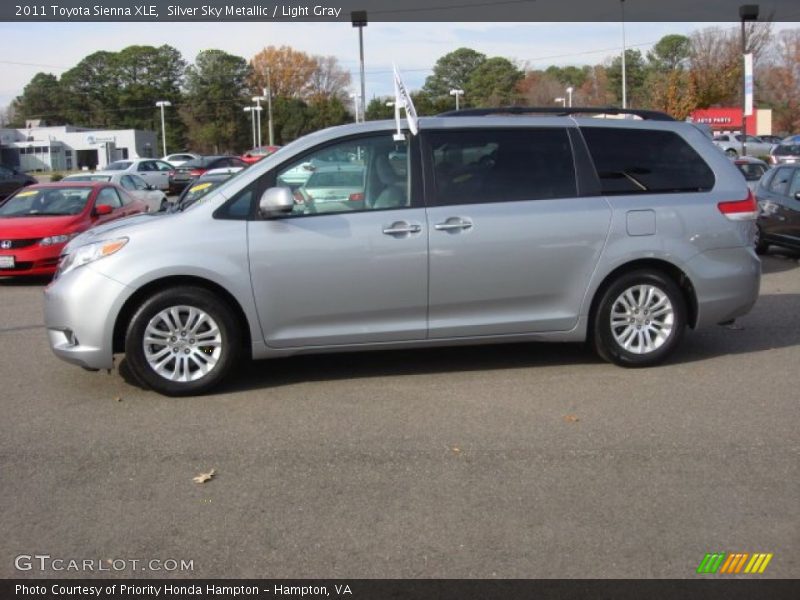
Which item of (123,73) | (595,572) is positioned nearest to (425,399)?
(595,572)

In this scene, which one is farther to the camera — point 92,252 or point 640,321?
point 640,321

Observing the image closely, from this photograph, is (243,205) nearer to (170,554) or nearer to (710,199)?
(170,554)

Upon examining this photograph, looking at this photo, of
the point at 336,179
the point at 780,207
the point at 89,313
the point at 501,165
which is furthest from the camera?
the point at 780,207

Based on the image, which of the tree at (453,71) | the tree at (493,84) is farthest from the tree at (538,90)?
the tree at (453,71)

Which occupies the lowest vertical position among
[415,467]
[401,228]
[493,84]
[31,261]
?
[415,467]

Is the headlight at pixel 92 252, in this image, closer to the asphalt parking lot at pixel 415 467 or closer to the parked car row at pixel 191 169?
the asphalt parking lot at pixel 415 467

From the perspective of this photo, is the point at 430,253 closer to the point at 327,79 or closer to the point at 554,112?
the point at 554,112

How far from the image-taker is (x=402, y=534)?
388 cm

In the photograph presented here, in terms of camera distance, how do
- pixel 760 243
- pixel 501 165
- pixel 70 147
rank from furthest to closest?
pixel 70 147, pixel 760 243, pixel 501 165

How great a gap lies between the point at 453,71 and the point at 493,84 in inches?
267

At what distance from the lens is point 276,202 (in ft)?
19.4

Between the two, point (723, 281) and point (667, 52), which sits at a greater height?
point (667, 52)
